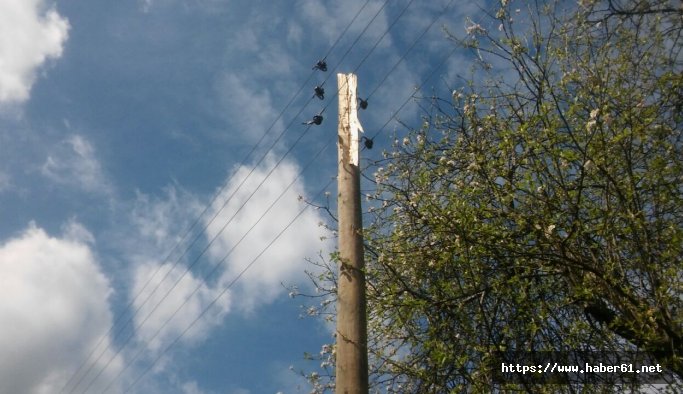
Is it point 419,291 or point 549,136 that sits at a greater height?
point 549,136

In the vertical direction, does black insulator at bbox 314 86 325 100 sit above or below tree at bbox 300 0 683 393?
above

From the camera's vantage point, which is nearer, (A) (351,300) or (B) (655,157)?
(A) (351,300)

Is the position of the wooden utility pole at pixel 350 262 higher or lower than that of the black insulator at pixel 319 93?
lower

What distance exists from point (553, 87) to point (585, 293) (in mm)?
2504

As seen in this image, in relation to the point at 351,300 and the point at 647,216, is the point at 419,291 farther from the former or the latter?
the point at 647,216

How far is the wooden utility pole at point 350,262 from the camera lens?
4.91 metres

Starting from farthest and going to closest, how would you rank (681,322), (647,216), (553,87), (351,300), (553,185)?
(553,87) < (553,185) < (647,216) < (351,300) < (681,322)

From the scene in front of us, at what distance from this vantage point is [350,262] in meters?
5.61

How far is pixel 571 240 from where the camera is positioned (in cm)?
564

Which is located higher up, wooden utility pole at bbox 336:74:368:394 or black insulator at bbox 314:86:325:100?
black insulator at bbox 314:86:325:100

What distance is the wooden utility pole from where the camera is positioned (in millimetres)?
4910

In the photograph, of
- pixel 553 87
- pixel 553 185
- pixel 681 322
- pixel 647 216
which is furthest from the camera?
pixel 553 87

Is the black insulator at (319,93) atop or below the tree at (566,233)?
atop

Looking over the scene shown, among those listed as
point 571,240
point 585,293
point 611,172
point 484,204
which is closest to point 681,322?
point 585,293
